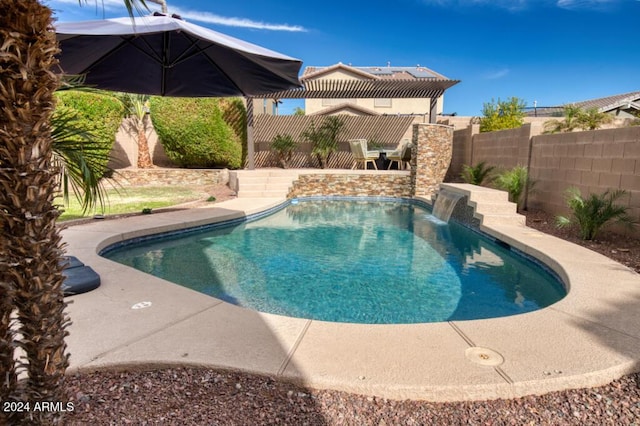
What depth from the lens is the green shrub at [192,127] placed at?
12883mm

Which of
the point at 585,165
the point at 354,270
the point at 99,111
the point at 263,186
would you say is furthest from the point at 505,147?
the point at 99,111

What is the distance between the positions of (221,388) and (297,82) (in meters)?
4.13

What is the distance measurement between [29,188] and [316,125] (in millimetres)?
15487

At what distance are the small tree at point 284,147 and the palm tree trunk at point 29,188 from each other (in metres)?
14.4

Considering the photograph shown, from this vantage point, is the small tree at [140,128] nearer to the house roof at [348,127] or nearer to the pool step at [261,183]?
the pool step at [261,183]

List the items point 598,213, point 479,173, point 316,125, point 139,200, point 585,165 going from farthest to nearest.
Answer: point 316,125 < point 479,173 < point 139,200 < point 585,165 < point 598,213

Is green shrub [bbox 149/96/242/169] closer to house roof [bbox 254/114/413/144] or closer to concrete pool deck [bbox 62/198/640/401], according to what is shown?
house roof [bbox 254/114/413/144]

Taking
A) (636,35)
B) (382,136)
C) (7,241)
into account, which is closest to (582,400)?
(7,241)

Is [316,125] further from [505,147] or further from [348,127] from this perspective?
[505,147]

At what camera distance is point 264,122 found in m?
16.2

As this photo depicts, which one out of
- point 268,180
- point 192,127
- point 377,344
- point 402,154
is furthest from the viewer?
point 402,154

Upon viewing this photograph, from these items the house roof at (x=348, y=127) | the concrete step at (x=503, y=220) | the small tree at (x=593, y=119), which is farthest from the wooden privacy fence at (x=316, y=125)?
the concrete step at (x=503, y=220)

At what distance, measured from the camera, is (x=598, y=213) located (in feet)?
17.8

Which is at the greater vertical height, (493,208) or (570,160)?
(570,160)
